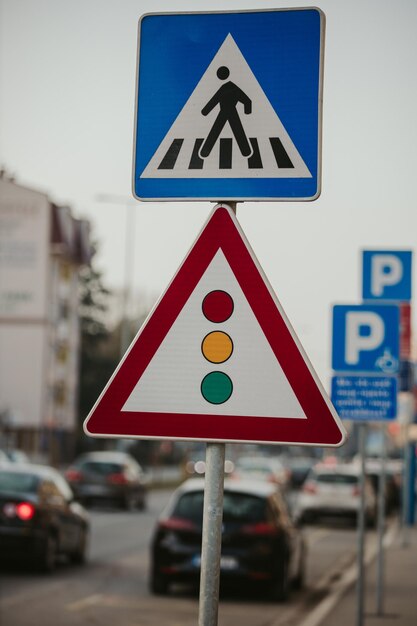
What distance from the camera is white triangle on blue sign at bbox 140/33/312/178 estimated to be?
172 inches

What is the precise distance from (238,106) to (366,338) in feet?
26.2

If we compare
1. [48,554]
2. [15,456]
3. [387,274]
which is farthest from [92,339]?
[387,274]

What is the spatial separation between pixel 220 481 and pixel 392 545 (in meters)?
23.5

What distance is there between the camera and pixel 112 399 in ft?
14.2

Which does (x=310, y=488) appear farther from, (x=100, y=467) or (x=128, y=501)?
(x=100, y=467)

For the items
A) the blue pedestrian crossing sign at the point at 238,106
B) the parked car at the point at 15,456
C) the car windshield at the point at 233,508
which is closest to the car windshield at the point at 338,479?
the parked car at the point at 15,456

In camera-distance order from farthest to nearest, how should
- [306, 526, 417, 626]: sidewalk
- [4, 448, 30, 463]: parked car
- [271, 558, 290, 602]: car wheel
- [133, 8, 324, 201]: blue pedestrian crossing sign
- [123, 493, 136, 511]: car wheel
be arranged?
[4, 448, 30, 463]: parked car < [123, 493, 136, 511]: car wheel < [271, 558, 290, 602]: car wheel < [306, 526, 417, 626]: sidewalk < [133, 8, 324, 201]: blue pedestrian crossing sign

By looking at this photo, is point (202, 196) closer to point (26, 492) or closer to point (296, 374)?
point (296, 374)

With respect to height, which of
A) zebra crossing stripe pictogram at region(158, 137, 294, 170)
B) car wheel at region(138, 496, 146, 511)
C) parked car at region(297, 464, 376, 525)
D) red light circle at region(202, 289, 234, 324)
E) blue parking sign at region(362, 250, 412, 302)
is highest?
blue parking sign at region(362, 250, 412, 302)

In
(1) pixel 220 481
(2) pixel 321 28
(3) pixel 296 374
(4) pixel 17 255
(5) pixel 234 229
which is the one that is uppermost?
(4) pixel 17 255

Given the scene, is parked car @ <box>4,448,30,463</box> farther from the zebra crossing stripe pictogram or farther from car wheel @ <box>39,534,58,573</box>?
the zebra crossing stripe pictogram

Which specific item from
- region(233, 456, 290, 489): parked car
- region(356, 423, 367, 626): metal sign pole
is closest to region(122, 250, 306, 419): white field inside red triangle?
region(356, 423, 367, 626): metal sign pole

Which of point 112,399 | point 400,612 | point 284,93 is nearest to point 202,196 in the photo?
point 284,93

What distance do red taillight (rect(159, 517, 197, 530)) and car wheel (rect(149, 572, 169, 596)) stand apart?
628 mm
